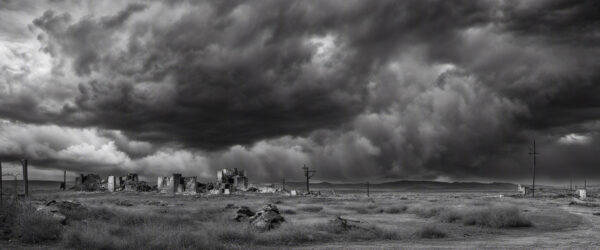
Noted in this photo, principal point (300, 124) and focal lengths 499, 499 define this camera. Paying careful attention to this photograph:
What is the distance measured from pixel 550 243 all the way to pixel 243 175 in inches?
3767

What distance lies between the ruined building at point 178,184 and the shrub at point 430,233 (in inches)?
3023

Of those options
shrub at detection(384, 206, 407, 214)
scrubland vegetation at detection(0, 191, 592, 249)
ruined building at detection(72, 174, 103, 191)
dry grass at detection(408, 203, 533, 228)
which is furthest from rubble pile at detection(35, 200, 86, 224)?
ruined building at detection(72, 174, 103, 191)

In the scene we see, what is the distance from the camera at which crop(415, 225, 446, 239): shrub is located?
22.6m

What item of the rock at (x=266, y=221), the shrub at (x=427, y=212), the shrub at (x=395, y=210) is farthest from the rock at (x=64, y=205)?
the shrub at (x=395, y=210)

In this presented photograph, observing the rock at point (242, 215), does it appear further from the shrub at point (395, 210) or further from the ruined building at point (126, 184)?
the ruined building at point (126, 184)

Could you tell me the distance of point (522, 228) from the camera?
90.2 feet

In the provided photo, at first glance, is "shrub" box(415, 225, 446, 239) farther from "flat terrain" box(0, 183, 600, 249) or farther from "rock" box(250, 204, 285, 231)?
"rock" box(250, 204, 285, 231)

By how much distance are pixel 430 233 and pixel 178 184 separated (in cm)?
8165

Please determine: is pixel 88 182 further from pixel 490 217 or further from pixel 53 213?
pixel 490 217

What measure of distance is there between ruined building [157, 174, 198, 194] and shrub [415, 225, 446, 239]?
7679 cm

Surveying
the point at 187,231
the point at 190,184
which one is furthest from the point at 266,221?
the point at 190,184

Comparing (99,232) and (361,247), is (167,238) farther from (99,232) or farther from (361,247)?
(361,247)

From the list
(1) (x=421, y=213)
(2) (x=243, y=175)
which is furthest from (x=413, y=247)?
(2) (x=243, y=175)

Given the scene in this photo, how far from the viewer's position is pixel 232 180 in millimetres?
107562
